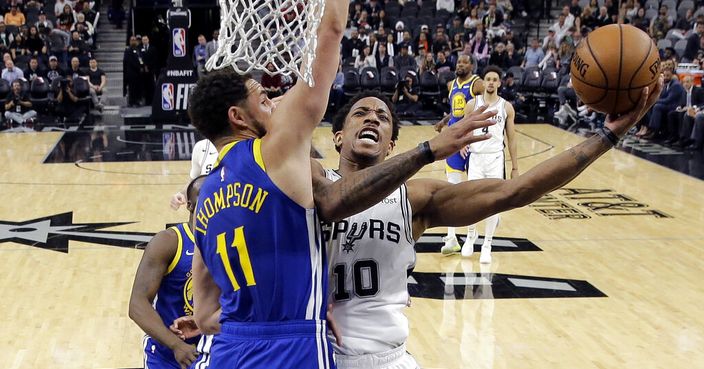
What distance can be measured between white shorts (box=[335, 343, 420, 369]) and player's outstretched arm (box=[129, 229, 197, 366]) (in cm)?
84

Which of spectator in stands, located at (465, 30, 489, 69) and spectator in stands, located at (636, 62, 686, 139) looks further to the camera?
spectator in stands, located at (465, 30, 489, 69)

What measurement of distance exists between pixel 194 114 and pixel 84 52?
60.2 ft

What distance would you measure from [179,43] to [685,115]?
9.33 metres

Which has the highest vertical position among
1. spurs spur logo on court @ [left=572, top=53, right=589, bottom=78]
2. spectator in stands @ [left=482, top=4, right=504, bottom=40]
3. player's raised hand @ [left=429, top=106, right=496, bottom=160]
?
spurs spur logo on court @ [left=572, top=53, right=589, bottom=78]

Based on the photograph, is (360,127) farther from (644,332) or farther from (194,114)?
(644,332)

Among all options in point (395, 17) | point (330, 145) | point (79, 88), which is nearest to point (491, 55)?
point (395, 17)

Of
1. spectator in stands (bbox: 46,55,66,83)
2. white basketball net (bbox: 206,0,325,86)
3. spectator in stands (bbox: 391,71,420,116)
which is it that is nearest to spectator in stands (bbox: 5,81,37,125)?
spectator in stands (bbox: 46,55,66,83)

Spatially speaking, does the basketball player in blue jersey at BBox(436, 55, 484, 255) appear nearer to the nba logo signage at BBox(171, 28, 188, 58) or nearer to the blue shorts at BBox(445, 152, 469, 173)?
the blue shorts at BBox(445, 152, 469, 173)

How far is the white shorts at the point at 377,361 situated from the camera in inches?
133

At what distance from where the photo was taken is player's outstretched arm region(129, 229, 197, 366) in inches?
157

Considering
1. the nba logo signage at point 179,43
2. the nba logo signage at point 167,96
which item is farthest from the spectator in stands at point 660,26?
the nba logo signage at point 167,96

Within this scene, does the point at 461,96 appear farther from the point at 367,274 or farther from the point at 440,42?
the point at 440,42

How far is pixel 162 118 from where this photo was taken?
754 inches

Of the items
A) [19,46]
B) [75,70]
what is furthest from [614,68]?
[19,46]
